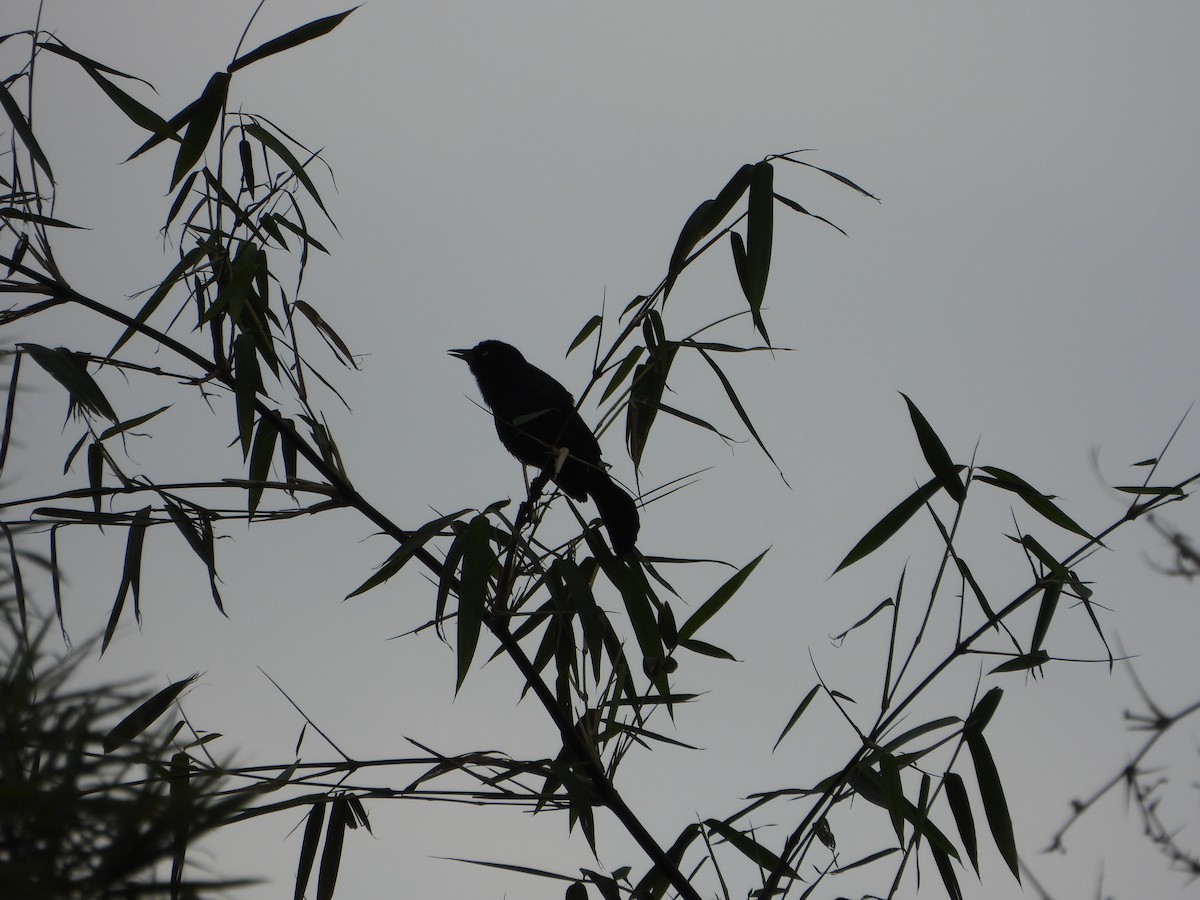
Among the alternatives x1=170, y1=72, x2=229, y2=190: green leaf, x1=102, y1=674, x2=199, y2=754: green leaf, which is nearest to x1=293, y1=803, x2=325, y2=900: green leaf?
x1=102, y1=674, x2=199, y2=754: green leaf

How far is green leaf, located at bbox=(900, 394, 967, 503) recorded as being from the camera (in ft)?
6.48

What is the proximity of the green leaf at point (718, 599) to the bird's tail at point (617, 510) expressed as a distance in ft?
3.77

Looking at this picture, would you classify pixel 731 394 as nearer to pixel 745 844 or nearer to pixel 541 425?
pixel 745 844

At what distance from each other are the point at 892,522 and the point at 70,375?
1613 millimetres

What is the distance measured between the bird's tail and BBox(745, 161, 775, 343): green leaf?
1495 millimetres

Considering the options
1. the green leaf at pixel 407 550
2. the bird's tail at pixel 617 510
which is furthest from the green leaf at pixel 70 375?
the bird's tail at pixel 617 510

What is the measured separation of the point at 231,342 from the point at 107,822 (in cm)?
198

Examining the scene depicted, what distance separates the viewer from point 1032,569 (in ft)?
6.61

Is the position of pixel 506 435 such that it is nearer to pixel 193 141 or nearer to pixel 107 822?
pixel 193 141

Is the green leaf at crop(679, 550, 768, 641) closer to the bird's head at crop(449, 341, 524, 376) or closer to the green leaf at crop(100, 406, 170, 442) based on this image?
the green leaf at crop(100, 406, 170, 442)

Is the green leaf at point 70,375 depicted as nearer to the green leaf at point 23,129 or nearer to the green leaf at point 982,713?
the green leaf at point 23,129

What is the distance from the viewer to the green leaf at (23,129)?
201cm

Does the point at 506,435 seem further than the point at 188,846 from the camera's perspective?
Yes

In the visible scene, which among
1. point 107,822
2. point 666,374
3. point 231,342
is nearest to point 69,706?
point 107,822
